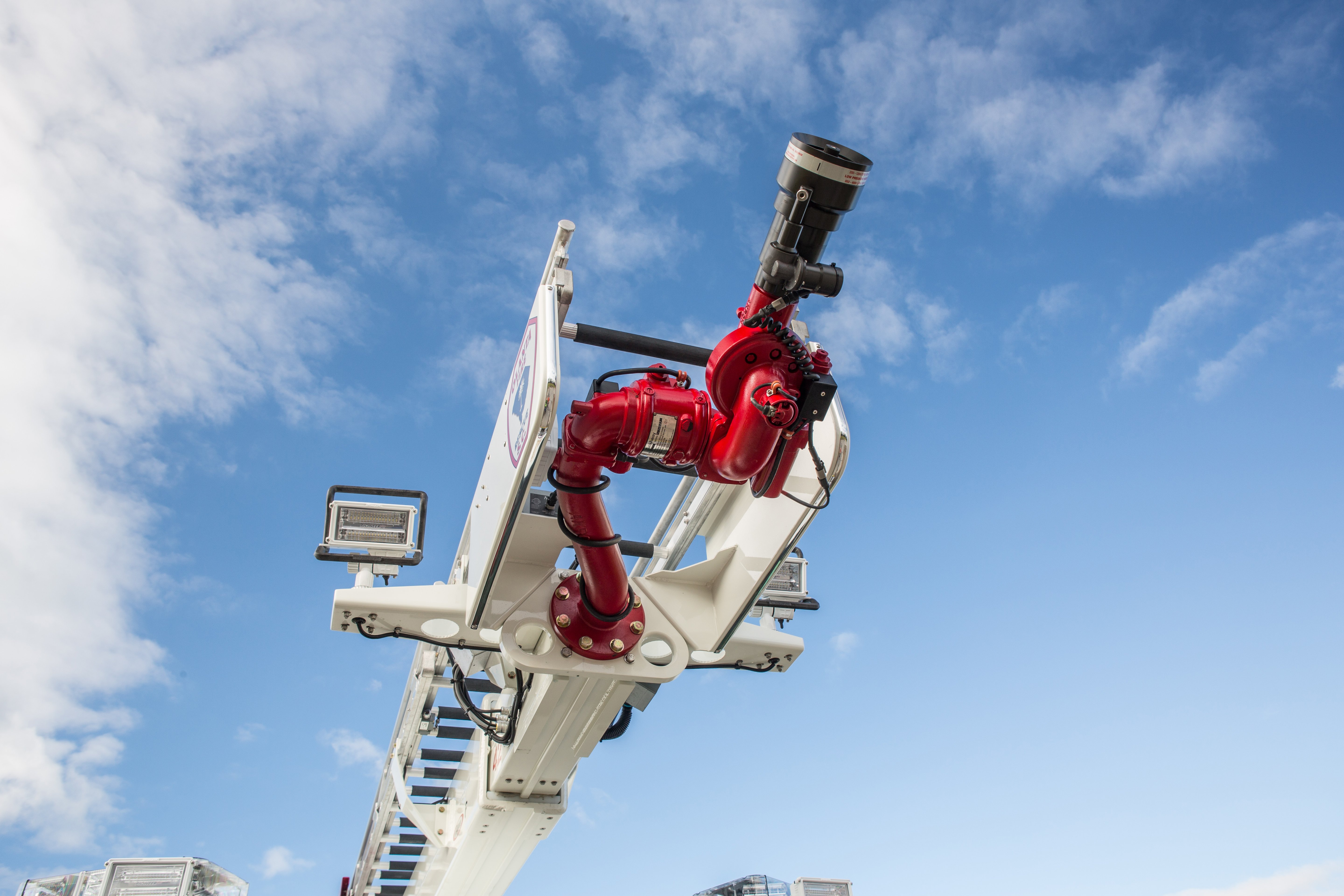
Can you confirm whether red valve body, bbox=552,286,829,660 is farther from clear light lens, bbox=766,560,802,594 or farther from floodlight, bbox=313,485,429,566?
clear light lens, bbox=766,560,802,594

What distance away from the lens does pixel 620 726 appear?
5.30 m

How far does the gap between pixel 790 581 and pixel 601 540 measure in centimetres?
176

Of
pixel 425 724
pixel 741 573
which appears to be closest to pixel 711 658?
pixel 741 573

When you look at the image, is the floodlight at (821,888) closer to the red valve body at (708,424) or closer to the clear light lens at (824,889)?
the clear light lens at (824,889)

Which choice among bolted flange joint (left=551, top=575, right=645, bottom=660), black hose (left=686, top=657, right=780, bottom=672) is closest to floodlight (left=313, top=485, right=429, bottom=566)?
bolted flange joint (left=551, top=575, right=645, bottom=660)

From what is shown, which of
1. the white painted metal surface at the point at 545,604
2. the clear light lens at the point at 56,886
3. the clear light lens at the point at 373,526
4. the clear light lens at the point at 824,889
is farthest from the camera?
the clear light lens at the point at 824,889

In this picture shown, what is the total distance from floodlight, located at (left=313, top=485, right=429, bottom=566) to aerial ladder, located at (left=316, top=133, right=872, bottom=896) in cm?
1

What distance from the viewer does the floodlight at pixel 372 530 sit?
492cm

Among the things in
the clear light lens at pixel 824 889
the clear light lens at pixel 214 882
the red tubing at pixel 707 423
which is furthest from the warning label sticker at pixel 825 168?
the clear light lens at pixel 824 889

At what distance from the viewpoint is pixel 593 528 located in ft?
14.0

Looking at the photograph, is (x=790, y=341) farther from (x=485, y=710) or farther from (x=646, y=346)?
(x=485, y=710)

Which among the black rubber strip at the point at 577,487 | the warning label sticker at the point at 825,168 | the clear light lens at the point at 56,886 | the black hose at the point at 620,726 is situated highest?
the warning label sticker at the point at 825,168

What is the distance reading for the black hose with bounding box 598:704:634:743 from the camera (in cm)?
524

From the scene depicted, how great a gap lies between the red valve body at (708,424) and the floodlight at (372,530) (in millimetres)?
1186
